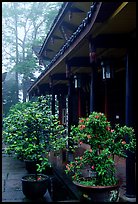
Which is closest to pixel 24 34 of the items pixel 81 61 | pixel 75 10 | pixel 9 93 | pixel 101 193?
pixel 9 93

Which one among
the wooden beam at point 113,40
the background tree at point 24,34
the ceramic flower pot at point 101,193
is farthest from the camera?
the background tree at point 24,34

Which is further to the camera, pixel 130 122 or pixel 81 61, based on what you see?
pixel 81 61

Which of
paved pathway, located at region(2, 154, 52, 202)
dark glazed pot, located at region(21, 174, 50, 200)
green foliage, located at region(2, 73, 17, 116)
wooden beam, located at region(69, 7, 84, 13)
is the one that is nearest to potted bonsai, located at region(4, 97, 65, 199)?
dark glazed pot, located at region(21, 174, 50, 200)

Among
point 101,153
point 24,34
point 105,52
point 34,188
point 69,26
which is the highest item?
point 24,34

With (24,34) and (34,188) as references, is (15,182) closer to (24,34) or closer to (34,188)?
(34,188)

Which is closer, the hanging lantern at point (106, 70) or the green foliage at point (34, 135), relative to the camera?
the green foliage at point (34, 135)

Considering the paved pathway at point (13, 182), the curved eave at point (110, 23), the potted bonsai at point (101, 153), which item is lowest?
the paved pathway at point (13, 182)

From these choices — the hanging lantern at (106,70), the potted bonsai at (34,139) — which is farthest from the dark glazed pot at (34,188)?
the hanging lantern at (106,70)

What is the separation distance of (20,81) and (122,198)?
21.3m

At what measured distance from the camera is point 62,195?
4.75 meters

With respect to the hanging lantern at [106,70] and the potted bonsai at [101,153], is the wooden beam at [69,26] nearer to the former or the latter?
the hanging lantern at [106,70]

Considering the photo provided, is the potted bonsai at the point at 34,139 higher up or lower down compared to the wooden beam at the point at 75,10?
lower down

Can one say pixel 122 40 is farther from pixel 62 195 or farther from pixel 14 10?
pixel 14 10

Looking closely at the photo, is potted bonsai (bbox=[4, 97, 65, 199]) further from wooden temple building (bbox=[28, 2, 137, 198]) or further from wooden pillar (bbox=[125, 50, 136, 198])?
wooden pillar (bbox=[125, 50, 136, 198])
